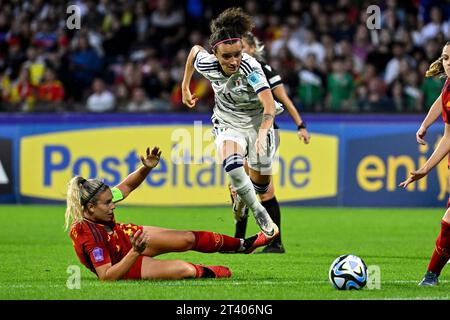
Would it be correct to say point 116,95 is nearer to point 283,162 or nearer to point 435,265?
point 283,162

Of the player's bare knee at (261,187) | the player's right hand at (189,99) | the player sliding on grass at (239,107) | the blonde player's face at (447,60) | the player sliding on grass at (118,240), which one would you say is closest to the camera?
the blonde player's face at (447,60)

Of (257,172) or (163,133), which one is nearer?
(257,172)

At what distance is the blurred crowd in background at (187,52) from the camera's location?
56.4ft

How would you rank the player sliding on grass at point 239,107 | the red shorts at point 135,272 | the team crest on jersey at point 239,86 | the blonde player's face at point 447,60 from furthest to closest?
the team crest on jersey at point 239,86 → the player sliding on grass at point 239,107 → the red shorts at point 135,272 → the blonde player's face at point 447,60

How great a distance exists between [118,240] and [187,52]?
11.4 metres

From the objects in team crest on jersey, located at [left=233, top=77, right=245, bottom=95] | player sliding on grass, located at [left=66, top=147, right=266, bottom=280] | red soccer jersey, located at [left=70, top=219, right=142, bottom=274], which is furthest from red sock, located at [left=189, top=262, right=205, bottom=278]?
team crest on jersey, located at [left=233, top=77, right=245, bottom=95]

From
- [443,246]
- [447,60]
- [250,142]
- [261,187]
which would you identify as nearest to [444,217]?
[443,246]

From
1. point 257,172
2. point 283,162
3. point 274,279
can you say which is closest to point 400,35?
point 283,162

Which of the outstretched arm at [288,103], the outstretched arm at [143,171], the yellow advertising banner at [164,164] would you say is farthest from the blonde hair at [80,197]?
the yellow advertising banner at [164,164]

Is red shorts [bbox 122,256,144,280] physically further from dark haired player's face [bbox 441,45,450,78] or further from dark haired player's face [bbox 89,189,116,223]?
dark haired player's face [bbox 441,45,450,78]

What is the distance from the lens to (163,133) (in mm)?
16406

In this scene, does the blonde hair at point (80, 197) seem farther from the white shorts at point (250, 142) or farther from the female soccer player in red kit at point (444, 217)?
the female soccer player in red kit at point (444, 217)

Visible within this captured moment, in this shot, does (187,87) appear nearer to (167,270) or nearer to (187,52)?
(167,270)
